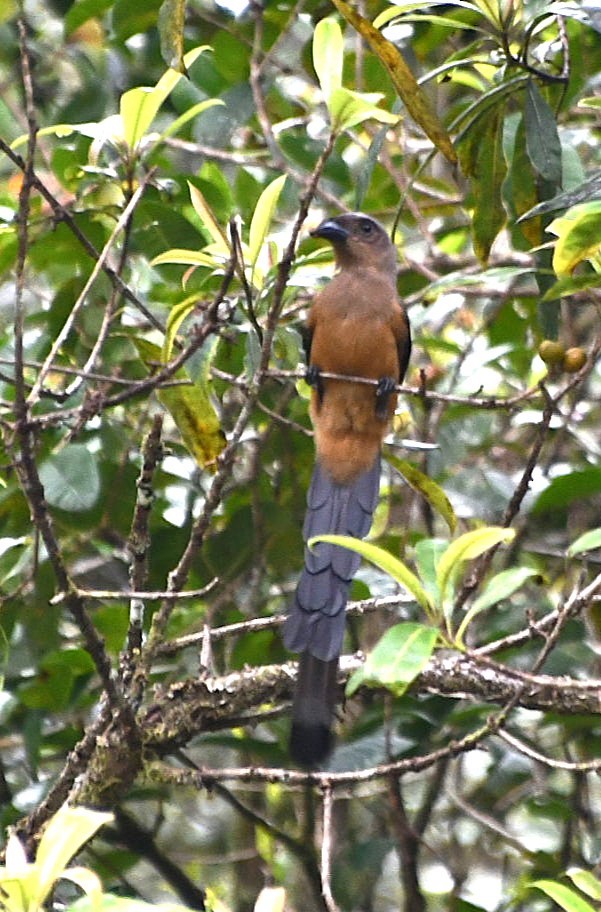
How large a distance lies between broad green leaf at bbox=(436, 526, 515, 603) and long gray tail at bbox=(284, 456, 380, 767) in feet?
2.05

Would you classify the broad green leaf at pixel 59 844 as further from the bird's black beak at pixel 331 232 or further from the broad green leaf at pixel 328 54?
the bird's black beak at pixel 331 232

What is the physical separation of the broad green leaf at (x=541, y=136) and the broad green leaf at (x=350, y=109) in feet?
1.55

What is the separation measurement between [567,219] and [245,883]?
289 cm

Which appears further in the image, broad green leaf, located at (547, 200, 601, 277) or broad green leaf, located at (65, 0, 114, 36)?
A: broad green leaf, located at (65, 0, 114, 36)

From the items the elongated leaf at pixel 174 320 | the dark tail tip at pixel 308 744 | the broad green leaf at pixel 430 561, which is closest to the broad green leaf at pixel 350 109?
the elongated leaf at pixel 174 320

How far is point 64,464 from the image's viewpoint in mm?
3350

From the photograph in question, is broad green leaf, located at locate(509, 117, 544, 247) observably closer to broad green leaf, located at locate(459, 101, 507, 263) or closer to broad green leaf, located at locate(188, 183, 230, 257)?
broad green leaf, located at locate(459, 101, 507, 263)

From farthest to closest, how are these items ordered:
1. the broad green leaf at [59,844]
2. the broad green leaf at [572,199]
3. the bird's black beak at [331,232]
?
the bird's black beak at [331,232]
the broad green leaf at [572,199]
the broad green leaf at [59,844]

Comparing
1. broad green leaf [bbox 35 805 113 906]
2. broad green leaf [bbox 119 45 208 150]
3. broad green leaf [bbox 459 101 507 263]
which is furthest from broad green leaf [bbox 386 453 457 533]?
broad green leaf [bbox 35 805 113 906]

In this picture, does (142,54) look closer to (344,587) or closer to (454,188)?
(454,188)

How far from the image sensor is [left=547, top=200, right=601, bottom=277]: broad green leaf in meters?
2.29

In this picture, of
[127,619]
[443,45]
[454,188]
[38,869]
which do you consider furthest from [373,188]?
[38,869]

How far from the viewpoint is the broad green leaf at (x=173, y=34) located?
2.63 metres

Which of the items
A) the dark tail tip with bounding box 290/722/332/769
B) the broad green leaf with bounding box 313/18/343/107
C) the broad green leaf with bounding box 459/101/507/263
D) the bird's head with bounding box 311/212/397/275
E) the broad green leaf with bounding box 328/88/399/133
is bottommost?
the dark tail tip with bounding box 290/722/332/769
